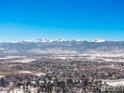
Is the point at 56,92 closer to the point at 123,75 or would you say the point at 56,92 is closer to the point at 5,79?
the point at 5,79

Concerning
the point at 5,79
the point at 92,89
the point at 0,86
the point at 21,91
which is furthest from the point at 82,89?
the point at 5,79

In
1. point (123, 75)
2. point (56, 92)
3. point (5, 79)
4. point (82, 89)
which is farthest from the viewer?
point (123, 75)

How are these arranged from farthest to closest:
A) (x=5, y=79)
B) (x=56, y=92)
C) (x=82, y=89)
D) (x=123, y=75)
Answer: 1. (x=123, y=75)
2. (x=5, y=79)
3. (x=82, y=89)
4. (x=56, y=92)

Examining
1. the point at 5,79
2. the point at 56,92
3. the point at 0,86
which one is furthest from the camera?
the point at 5,79

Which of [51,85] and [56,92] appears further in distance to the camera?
[51,85]

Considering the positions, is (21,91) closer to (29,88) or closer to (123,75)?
(29,88)

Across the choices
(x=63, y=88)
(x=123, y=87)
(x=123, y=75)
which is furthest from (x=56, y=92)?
(x=123, y=75)

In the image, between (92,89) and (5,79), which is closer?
(92,89)

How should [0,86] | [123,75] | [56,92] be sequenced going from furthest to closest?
[123,75], [0,86], [56,92]
